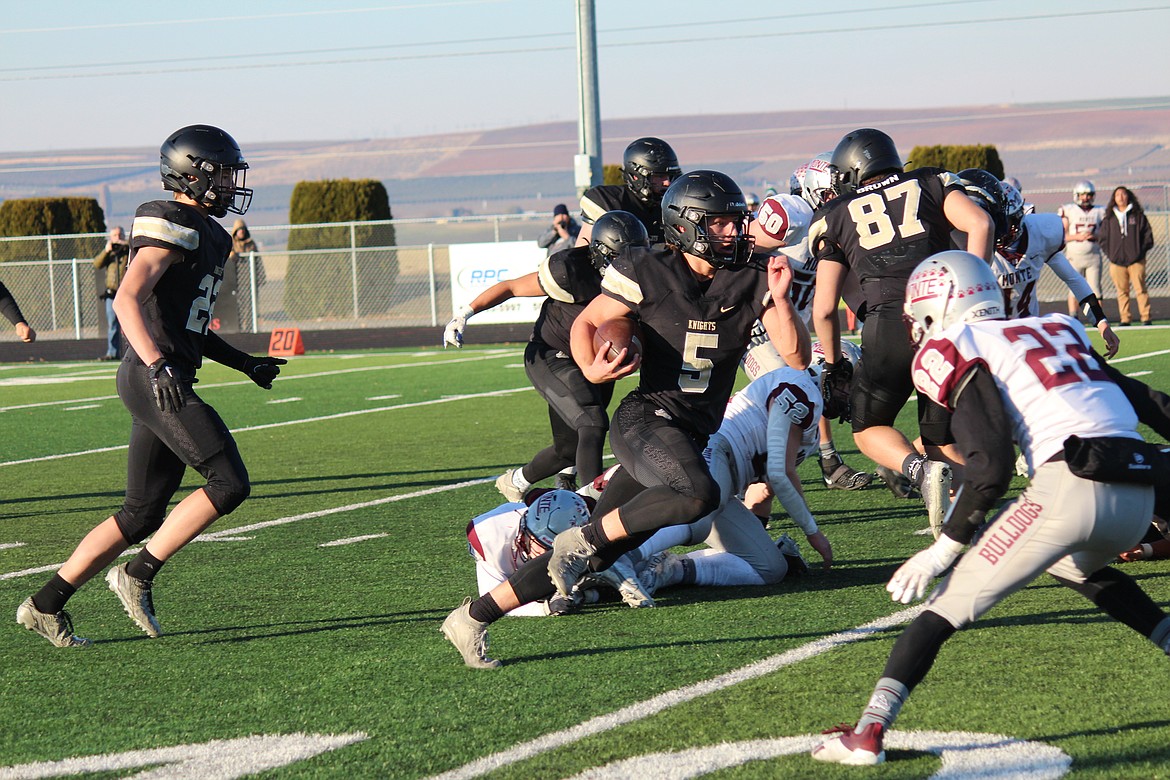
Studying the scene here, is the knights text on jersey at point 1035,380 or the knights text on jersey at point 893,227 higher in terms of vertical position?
the knights text on jersey at point 893,227

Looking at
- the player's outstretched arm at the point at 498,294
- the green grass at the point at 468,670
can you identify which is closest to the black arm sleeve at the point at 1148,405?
the green grass at the point at 468,670

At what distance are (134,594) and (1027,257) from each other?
4.68 meters

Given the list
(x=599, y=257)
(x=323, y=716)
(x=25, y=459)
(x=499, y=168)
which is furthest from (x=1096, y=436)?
(x=499, y=168)

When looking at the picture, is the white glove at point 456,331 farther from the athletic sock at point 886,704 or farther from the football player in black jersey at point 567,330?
the athletic sock at point 886,704

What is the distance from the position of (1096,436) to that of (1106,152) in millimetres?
130899

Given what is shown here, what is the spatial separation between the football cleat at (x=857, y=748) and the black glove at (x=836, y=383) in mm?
3069

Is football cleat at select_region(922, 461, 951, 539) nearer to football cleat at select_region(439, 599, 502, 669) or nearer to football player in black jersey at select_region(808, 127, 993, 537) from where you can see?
football player in black jersey at select_region(808, 127, 993, 537)

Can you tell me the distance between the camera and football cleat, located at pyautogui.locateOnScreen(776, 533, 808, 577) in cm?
584

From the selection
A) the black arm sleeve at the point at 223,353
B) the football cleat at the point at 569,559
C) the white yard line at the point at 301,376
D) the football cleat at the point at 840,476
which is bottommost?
the white yard line at the point at 301,376

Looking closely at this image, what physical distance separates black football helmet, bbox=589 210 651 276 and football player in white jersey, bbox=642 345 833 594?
1.01 metres

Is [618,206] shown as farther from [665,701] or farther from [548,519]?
[665,701]

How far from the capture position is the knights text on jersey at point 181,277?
5070mm

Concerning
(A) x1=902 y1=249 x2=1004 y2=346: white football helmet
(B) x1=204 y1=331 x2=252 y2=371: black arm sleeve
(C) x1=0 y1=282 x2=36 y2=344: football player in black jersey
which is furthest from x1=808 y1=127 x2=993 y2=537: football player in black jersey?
(C) x1=0 y1=282 x2=36 y2=344: football player in black jersey

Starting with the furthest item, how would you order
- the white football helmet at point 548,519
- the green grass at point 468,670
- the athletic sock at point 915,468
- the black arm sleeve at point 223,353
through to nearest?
the athletic sock at point 915,468
the black arm sleeve at point 223,353
the white football helmet at point 548,519
the green grass at point 468,670
